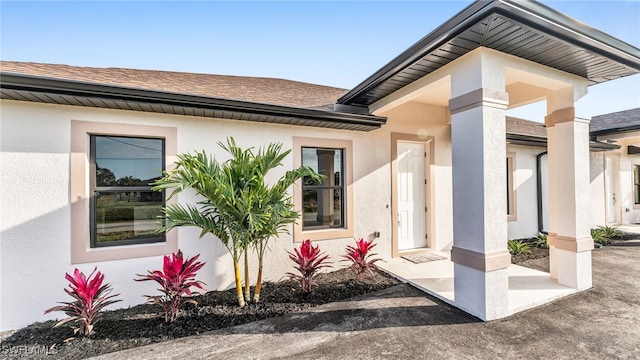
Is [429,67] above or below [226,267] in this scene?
above

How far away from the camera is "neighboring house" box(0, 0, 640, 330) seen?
3301 millimetres

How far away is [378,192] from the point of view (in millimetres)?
5758

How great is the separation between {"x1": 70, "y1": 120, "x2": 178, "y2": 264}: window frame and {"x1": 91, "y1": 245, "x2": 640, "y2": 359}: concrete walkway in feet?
5.13

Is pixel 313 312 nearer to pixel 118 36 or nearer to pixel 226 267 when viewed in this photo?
pixel 226 267

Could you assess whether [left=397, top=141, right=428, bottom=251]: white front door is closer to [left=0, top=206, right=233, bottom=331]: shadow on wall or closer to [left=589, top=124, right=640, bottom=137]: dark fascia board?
[left=0, top=206, right=233, bottom=331]: shadow on wall

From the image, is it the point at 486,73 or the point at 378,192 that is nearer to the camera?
the point at 486,73

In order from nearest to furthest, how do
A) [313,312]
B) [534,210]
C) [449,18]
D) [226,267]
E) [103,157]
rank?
[449,18] < [313,312] < [103,157] < [226,267] < [534,210]

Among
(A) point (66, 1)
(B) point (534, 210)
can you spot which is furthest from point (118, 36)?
(B) point (534, 210)

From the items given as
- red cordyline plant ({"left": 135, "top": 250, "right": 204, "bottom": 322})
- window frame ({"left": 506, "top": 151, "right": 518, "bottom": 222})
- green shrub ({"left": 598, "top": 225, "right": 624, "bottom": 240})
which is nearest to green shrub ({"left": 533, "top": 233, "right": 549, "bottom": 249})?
window frame ({"left": 506, "top": 151, "right": 518, "bottom": 222})

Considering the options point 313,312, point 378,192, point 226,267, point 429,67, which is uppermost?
point 429,67

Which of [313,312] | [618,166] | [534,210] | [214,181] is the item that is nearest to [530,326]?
[313,312]

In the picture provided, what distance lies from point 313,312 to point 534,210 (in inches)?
319

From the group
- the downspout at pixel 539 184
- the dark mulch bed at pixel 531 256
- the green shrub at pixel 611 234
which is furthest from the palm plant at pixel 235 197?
the green shrub at pixel 611 234

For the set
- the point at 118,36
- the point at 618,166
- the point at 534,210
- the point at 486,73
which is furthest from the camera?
the point at 618,166
